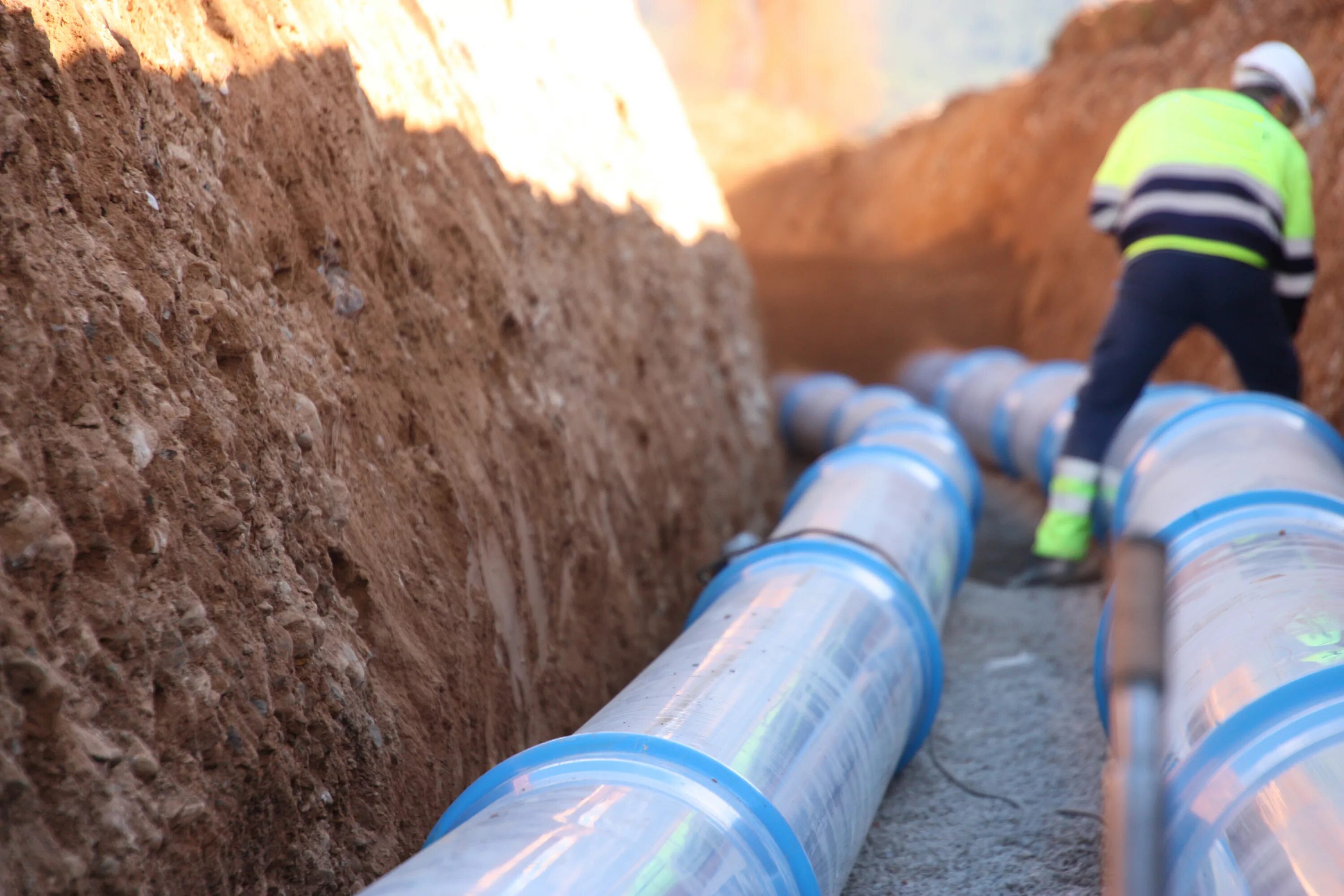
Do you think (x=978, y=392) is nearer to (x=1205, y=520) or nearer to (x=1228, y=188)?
(x=1228, y=188)

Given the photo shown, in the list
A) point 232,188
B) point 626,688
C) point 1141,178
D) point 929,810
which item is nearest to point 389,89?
point 232,188

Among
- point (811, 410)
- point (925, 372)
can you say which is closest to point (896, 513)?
point (811, 410)

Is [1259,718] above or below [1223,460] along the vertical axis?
above

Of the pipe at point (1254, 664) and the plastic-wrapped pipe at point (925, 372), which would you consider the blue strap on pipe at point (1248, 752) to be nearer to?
the pipe at point (1254, 664)

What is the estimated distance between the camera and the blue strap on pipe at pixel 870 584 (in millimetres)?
2807

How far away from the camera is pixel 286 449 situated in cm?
211

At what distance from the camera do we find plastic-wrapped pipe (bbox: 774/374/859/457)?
23.7 feet

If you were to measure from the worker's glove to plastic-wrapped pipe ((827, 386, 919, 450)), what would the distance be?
2.29 metres

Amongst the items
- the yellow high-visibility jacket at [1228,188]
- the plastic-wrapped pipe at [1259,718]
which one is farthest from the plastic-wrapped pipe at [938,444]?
the plastic-wrapped pipe at [1259,718]

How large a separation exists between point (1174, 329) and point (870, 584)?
6.44 ft

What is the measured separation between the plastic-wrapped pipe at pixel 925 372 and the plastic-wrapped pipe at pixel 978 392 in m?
0.37

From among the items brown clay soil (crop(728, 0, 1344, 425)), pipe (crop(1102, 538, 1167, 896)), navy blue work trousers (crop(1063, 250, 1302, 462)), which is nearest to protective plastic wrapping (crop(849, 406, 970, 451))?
navy blue work trousers (crop(1063, 250, 1302, 462))

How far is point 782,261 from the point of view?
11.2 meters

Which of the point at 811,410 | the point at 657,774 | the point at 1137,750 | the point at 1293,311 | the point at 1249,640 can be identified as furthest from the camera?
the point at 811,410
